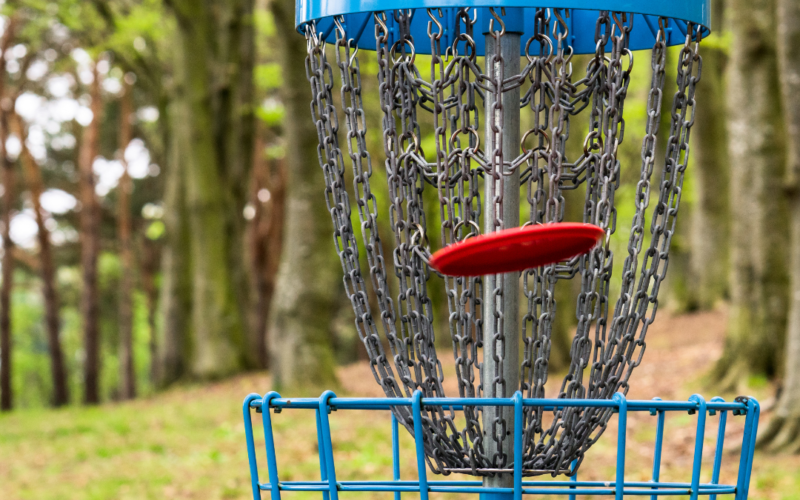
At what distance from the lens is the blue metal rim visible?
5.59ft

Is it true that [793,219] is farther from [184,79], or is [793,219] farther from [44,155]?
[44,155]

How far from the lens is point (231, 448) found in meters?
8.98

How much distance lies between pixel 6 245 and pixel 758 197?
19964mm

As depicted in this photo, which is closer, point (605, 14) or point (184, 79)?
point (605, 14)

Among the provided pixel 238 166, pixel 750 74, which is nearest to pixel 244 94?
pixel 238 166

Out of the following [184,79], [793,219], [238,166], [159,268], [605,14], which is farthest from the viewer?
[159,268]

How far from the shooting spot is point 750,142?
337 inches

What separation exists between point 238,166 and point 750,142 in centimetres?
1027

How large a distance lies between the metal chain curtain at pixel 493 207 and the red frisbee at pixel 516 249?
0.29 metres

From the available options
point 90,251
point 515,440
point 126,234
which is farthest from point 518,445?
point 126,234

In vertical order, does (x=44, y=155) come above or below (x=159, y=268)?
above

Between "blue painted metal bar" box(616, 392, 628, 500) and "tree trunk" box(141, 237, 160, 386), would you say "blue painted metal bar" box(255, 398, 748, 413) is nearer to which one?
"blue painted metal bar" box(616, 392, 628, 500)

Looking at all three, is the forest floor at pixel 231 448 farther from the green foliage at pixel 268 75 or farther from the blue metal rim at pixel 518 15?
the green foliage at pixel 268 75

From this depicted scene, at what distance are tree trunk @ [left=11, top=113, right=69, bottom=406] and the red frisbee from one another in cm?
2212
